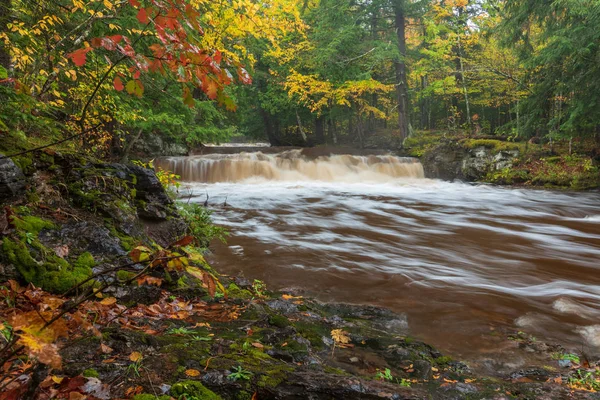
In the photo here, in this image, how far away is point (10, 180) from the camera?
118 inches

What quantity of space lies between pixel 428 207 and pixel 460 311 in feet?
25.6

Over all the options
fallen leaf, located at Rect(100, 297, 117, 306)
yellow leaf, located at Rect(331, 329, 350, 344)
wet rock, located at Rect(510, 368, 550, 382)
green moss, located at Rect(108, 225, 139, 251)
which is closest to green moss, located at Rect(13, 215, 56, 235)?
green moss, located at Rect(108, 225, 139, 251)

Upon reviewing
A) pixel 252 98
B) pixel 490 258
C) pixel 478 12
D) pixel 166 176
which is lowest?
pixel 490 258

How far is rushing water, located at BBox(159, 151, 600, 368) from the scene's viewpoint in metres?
3.84

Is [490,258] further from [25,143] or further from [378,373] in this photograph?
[25,143]

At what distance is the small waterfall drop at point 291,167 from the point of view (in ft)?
54.5

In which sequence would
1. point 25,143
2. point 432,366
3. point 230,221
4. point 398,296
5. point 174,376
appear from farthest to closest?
1. point 230,221
2. point 398,296
3. point 25,143
4. point 432,366
5. point 174,376

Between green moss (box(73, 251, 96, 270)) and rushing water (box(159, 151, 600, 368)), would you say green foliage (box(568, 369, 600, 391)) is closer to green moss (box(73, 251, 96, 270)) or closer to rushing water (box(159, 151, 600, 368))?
rushing water (box(159, 151, 600, 368))

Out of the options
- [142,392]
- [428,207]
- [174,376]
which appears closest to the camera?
[142,392]

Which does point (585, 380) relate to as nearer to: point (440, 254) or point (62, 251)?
point (440, 254)

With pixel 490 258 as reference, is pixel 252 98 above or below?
above

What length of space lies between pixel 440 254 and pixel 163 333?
17.2ft

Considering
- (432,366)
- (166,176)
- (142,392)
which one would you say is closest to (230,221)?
(166,176)

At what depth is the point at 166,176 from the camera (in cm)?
616
